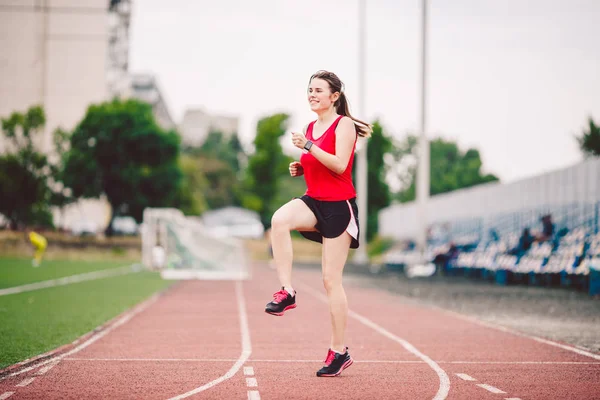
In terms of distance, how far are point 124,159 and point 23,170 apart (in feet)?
23.6

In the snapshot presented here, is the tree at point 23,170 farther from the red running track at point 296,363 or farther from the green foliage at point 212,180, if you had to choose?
the red running track at point 296,363

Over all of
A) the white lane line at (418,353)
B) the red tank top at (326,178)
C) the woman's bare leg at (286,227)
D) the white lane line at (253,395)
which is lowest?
the white lane line at (418,353)

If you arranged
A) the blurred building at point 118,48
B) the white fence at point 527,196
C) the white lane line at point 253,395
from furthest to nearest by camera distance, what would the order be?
1. the blurred building at point 118,48
2. the white fence at point 527,196
3. the white lane line at point 253,395

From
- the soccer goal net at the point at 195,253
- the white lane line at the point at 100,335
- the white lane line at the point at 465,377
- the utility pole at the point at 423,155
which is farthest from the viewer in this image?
the utility pole at the point at 423,155

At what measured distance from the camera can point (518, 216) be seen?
3142cm

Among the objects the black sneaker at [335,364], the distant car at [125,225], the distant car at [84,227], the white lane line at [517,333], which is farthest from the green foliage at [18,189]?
the black sneaker at [335,364]

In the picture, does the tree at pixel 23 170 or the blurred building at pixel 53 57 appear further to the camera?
the blurred building at pixel 53 57

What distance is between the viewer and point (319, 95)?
712cm

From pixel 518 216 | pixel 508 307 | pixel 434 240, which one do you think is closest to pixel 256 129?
pixel 434 240

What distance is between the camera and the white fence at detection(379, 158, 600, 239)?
25438mm

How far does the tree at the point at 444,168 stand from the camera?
96.7m

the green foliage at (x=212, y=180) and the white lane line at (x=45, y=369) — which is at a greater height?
the green foliage at (x=212, y=180)

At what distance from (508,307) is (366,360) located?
9554 mm

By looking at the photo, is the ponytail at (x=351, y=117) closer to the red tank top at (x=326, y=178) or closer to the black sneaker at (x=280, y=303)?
the red tank top at (x=326, y=178)
